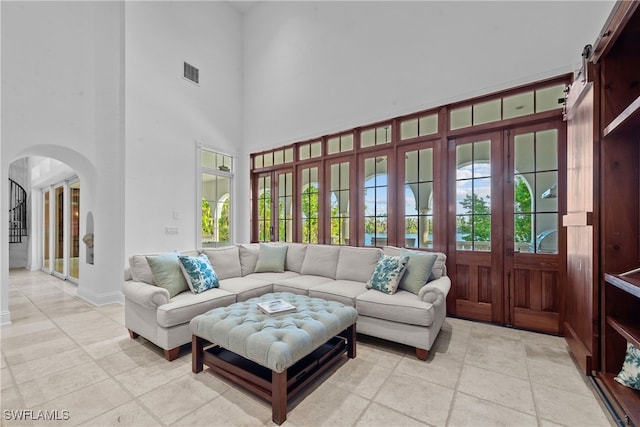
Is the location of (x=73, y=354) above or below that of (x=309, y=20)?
below

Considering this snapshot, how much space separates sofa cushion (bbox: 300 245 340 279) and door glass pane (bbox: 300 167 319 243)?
0.94 meters

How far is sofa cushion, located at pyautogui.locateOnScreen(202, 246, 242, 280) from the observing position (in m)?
3.55

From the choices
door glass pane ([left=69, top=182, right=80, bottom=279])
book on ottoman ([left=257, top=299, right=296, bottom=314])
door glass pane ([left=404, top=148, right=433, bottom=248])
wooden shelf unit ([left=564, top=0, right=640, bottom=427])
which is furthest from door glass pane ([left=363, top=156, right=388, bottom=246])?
door glass pane ([left=69, top=182, right=80, bottom=279])

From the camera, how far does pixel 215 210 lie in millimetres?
5656

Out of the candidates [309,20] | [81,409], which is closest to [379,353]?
[81,409]

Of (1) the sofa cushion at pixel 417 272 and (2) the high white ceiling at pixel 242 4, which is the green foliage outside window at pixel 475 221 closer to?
(1) the sofa cushion at pixel 417 272

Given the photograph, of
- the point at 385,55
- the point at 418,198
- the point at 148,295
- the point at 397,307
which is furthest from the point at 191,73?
the point at 397,307

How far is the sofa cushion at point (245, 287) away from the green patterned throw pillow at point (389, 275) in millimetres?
1190

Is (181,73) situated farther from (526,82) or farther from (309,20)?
(526,82)

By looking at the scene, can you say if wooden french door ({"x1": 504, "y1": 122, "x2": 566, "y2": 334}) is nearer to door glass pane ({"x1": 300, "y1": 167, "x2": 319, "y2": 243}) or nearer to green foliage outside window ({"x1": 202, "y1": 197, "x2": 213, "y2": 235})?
door glass pane ({"x1": 300, "y1": 167, "x2": 319, "y2": 243})

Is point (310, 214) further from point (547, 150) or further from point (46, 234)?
point (46, 234)

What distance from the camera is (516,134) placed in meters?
3.22

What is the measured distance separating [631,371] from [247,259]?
3.68 m

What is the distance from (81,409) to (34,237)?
783 centimetres
